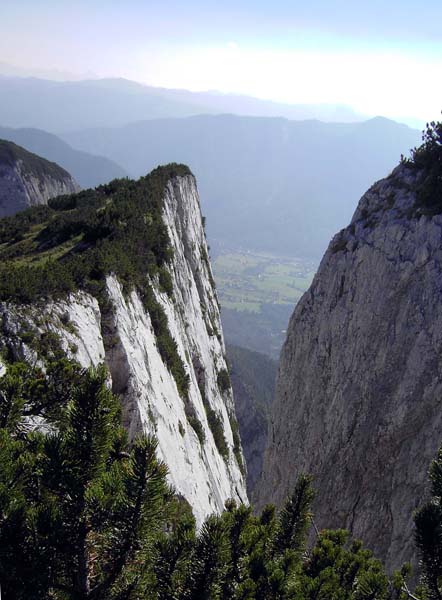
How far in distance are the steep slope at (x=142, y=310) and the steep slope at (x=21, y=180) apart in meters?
42.4

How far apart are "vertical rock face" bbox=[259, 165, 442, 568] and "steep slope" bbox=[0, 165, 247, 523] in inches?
247

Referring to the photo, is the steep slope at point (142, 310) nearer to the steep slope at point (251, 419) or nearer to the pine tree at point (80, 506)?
the pine tree at point (80, 506)

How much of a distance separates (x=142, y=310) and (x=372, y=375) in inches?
486

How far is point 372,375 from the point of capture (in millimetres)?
21266

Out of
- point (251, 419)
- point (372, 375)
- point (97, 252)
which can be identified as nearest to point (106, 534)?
point (372, 375)

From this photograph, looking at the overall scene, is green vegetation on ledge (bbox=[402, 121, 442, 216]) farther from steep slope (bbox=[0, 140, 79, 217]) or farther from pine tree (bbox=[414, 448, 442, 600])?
steep slope (bbox=[0, 140, 79, 217])

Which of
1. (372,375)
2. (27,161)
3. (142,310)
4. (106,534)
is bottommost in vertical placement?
(372,375)

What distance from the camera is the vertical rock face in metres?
18.0

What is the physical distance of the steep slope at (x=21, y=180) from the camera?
80312mm

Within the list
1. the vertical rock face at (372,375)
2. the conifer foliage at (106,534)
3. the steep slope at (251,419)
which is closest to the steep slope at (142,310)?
the vertical rock face at (372,375)

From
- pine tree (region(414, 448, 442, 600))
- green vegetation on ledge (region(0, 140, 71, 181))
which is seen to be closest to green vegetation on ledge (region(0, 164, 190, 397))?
pine tree (region(414, 448, 442, 600))

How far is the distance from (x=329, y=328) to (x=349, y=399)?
444 centimetres

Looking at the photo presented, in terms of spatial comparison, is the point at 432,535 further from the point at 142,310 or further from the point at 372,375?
the point at 142,310

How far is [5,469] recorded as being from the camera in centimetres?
638
